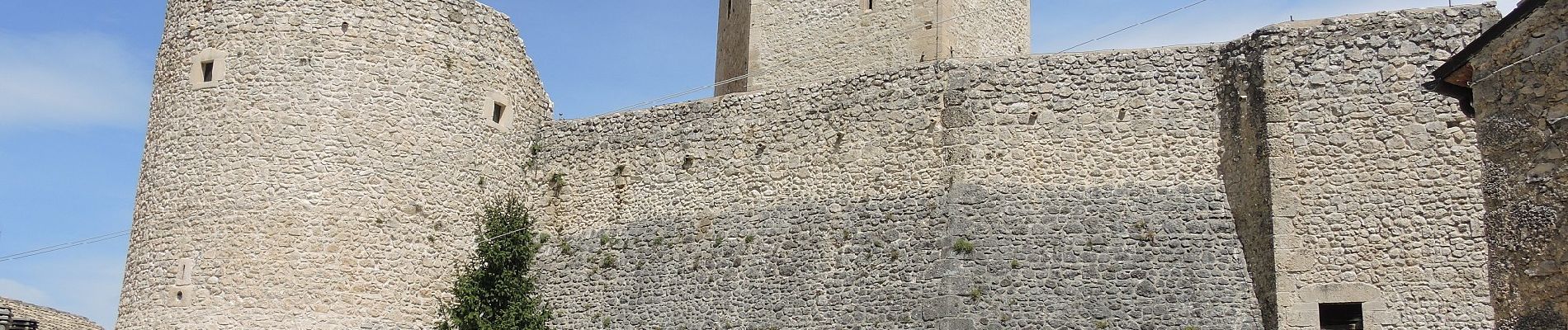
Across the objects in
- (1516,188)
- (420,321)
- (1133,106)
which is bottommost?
(420,321)

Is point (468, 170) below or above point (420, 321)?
above

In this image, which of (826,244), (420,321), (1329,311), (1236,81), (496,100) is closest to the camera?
(1329,311)

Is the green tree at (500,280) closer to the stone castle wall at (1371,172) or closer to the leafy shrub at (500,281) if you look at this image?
the leafy shrub at (500,281)

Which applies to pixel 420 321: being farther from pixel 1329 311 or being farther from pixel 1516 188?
pixel 1516 188

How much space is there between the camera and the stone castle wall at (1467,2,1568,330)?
719 cm

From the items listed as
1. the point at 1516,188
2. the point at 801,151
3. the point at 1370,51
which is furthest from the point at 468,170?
the point at 1516,188

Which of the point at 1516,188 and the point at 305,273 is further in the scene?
the point at 305,273

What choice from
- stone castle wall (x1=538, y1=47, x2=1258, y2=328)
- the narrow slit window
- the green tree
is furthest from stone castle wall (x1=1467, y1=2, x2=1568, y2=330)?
the narrow slit window

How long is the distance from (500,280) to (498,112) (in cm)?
185

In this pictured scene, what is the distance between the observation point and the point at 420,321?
1575 cm

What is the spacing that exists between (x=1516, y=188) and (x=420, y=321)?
10895 millimetres

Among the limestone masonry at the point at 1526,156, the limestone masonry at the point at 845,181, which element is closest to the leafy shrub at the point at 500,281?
the limestone masonry at the point at 845,181

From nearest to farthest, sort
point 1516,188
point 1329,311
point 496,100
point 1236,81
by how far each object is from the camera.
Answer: point 1516,188, point 1329,311, point 1236,81, point 496,100

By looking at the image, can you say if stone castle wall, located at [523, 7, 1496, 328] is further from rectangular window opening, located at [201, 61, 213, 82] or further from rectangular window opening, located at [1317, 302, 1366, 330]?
rectangular window opening, located at [201, 61, 213, 82]
